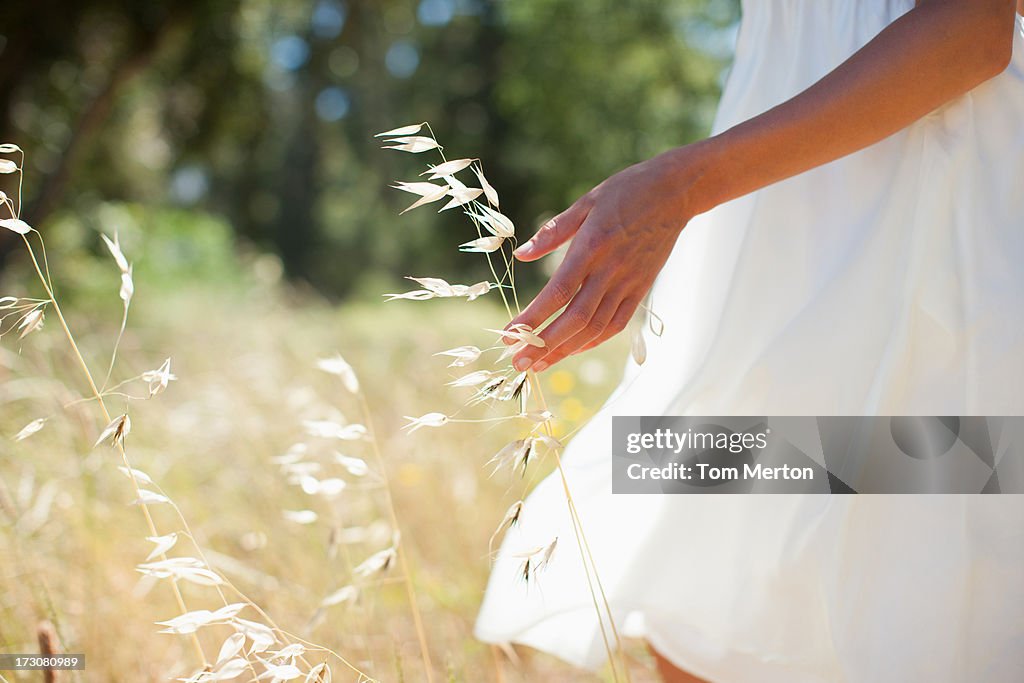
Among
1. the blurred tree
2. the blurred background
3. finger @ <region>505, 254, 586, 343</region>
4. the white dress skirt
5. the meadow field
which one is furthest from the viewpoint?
the blurred tree

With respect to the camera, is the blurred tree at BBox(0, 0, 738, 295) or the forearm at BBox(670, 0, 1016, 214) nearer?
the forearm at BBox(670, 0, 1016, 214)

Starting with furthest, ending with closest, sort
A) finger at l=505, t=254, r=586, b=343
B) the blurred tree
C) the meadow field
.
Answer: the blurred tree → the meadow field → finger at l=505, t=254, r=586, b=343

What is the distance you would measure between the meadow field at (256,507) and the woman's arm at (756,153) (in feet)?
0.65

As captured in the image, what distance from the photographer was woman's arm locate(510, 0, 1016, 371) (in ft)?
2.42

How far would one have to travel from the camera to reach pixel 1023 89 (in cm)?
92

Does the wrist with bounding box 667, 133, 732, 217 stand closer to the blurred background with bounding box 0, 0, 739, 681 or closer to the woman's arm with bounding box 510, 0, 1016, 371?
the woman's arm with bounding box 510, 0, 1016, 371

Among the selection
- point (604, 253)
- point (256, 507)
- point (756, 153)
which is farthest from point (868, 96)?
point (256, 507)

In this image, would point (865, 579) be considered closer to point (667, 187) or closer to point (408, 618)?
point (667, 187)

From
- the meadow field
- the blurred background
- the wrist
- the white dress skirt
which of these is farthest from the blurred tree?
the wrist

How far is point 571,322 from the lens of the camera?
0.72 metres

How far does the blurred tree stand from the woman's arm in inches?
252

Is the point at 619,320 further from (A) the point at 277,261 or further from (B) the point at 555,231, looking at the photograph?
(A) the point at 277,261

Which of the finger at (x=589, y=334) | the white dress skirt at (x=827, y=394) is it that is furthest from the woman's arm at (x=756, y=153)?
the white dress skirt at (x=827, y=394)

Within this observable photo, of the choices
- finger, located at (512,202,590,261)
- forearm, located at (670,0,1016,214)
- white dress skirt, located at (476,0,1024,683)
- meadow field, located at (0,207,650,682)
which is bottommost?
meadow field, located at (0,207,650,682)
